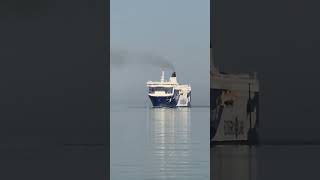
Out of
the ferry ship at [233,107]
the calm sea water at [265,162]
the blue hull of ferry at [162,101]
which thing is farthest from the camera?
the blue hull of ferry at [162,101]

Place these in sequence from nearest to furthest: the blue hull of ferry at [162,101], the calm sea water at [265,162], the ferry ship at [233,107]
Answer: the calm sea water at [265,162]
the ferry ship at [233,107]
the blue hull of ferry at [162,101]

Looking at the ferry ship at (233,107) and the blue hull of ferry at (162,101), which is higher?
the ferry ship at (233,107)

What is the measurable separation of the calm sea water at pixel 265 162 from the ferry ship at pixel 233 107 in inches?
11.7

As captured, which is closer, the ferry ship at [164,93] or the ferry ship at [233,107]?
the ferry ship at [233,107]

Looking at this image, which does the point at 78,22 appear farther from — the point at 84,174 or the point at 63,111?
the point at 84,174

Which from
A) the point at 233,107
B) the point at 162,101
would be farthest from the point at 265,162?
the point at 162,101

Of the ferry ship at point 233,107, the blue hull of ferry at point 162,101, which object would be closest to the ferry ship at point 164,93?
the blue hull of ferry at point 162,101

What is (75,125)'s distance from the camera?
17.2 meters

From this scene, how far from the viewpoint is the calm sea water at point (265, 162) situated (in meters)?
10.1

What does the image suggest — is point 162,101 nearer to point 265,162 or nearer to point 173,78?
point 173,78

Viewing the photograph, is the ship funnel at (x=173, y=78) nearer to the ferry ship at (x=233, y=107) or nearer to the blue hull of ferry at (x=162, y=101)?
the blue hull of ferry at (x=162, y=101)

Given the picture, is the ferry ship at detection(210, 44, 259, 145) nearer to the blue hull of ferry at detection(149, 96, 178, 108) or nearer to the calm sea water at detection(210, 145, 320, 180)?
the calm sea water at detection(210, 145, 320, 180)

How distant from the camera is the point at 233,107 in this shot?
1672 cm

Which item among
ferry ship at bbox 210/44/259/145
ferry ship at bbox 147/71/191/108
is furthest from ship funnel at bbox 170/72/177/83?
ferry ship at bbox 210/44/259/145
